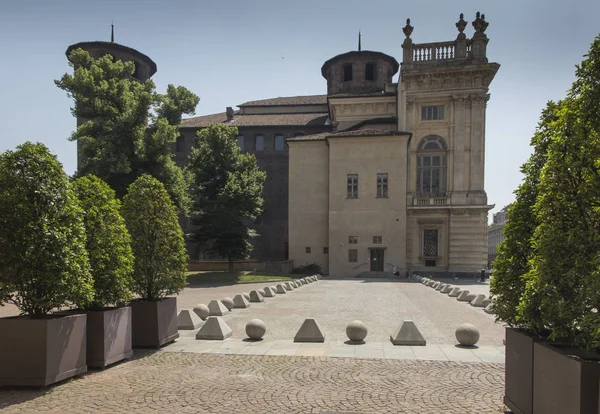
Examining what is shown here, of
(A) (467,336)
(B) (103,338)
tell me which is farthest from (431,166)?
(B) (103,338)

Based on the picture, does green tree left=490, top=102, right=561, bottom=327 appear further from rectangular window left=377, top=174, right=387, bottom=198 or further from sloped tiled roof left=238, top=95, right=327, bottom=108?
sloped tiled roof left=238, top=95, right=327, bottom=108

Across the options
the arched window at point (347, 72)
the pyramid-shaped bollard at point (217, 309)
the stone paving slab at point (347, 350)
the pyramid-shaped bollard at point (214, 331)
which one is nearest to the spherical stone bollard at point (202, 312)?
the pyramid-shaped bollard at point (217, 309)

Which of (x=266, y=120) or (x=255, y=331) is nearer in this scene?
(x=255, y=331)

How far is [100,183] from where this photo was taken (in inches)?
343

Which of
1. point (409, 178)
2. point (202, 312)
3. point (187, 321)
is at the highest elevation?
point (409, 178)

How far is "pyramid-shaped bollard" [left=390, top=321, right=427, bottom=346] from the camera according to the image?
9.89 m

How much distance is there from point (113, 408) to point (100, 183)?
475 centimetres

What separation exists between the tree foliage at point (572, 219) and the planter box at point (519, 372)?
1.22 feet

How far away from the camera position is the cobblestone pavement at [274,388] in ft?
19.6

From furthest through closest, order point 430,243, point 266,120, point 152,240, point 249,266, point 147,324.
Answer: point 266,120 < point 430,243 < point 249,266 < point 152,240 < point 147,324

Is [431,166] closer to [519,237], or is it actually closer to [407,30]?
[407,30]

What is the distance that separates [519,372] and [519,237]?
1.93 m

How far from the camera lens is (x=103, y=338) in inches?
302

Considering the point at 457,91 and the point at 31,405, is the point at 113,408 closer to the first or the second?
the point at 31,405
